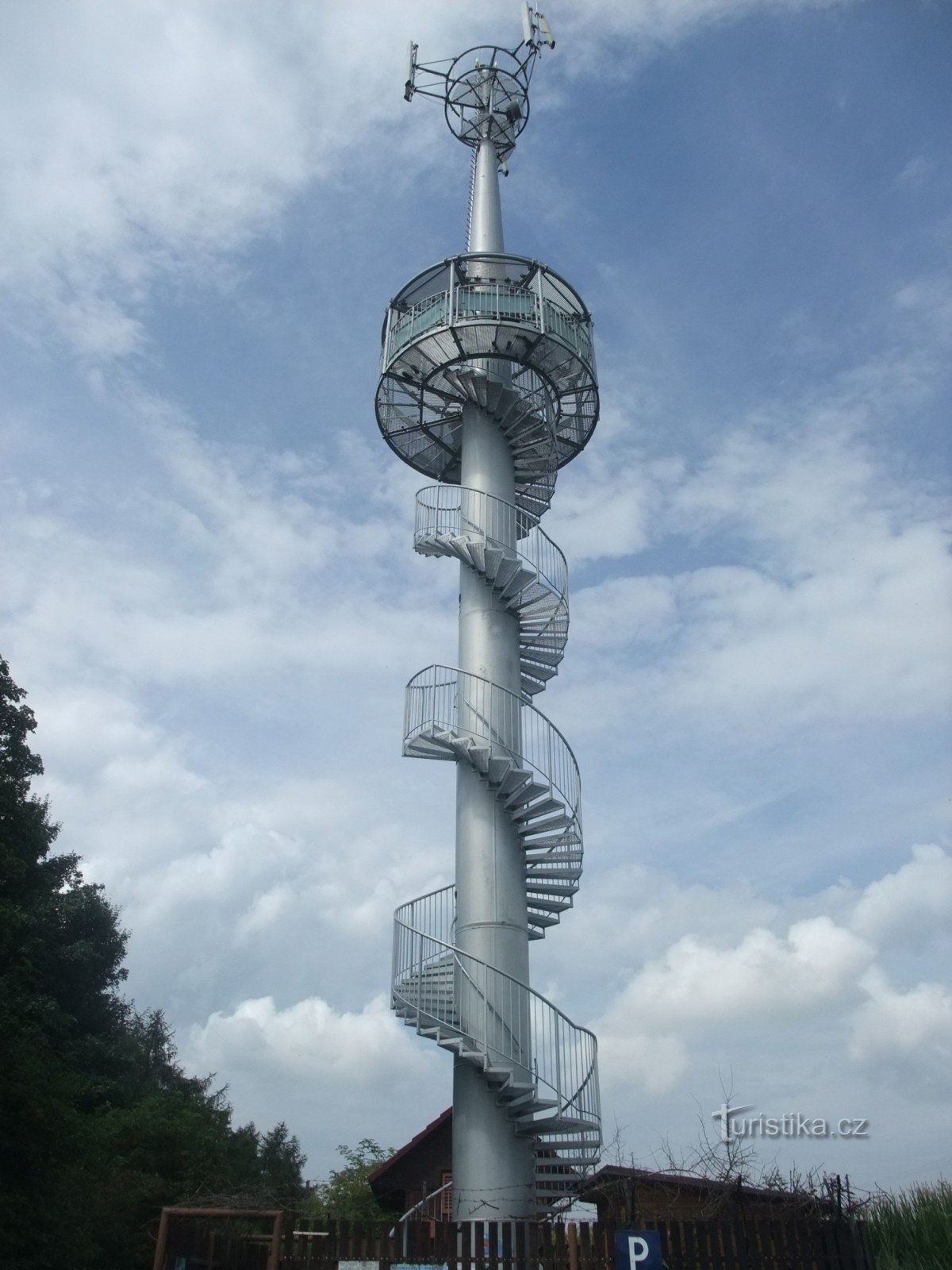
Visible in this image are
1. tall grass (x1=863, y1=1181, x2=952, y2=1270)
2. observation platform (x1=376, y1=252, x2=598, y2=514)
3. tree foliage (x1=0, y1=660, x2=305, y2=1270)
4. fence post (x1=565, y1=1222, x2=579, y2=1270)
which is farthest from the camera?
observation platform (x1=376, y1=252, x2=598, y2=514)

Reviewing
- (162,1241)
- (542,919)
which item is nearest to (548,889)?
(542,919)

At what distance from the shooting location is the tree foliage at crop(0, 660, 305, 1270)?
44.7 ft

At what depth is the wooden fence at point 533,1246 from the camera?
401 inches

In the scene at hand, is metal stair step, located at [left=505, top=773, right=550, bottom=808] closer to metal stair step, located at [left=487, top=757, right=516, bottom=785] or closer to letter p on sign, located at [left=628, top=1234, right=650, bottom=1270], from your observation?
metal stair step, located at [left=487, top=757, right=516, bottom=785]

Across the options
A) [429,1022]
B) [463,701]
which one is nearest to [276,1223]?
[429,1022]

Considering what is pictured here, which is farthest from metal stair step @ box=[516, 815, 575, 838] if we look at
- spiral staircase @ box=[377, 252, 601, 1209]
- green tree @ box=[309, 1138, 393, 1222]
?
green tree @ box=[309, 1138, 393, 1222]

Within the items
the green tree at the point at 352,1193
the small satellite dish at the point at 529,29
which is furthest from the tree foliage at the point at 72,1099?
the small satellite dish at the point at 529,29

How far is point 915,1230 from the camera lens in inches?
377

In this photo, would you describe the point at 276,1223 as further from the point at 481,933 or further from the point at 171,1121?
the point at 171,1121

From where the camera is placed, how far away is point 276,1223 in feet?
37.9

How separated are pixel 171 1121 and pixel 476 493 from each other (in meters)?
17.2

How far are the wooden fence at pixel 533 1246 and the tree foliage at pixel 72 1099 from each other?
2599mm

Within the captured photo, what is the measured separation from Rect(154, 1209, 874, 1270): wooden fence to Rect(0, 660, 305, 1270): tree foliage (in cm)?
260

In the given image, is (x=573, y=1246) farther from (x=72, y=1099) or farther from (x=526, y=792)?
(x=72, y=1099)
